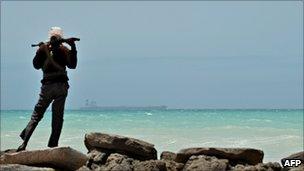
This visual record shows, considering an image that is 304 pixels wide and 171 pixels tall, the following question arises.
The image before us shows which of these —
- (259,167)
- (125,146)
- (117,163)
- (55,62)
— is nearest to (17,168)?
(117,163)

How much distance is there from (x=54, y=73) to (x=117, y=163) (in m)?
1.56

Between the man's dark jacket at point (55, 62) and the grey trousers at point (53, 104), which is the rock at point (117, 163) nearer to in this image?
the grey trousers at point (53, 104)

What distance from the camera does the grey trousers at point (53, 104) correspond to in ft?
28.0

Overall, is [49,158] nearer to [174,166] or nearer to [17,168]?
[17,168]

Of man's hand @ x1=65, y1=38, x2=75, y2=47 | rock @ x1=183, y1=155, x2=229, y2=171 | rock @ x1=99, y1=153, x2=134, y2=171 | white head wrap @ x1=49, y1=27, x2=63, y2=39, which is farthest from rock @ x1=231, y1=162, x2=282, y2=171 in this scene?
white head wrap @ x1=49, y1=27, x2=63, y2=39

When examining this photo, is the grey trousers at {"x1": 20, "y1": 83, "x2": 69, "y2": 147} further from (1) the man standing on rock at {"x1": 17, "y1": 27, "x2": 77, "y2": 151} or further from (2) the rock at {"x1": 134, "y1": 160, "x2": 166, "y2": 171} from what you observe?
(2) the rock at {"x1": 134, "y1": 160, "x2": 166, "y2": 171}

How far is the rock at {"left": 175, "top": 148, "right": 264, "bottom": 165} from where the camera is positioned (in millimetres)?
9141

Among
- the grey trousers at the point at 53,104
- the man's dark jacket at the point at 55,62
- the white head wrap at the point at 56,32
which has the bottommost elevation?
the grey trousers at the point at 53,104

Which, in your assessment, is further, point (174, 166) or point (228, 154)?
point (228, 154)

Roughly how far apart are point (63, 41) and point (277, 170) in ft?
12.0

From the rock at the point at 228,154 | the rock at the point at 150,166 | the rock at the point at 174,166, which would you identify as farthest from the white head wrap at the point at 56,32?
the rock at the point at 228,154

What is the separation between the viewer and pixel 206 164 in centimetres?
859

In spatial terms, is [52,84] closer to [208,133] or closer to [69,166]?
[69,166]

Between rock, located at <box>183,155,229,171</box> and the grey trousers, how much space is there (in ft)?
6.47
